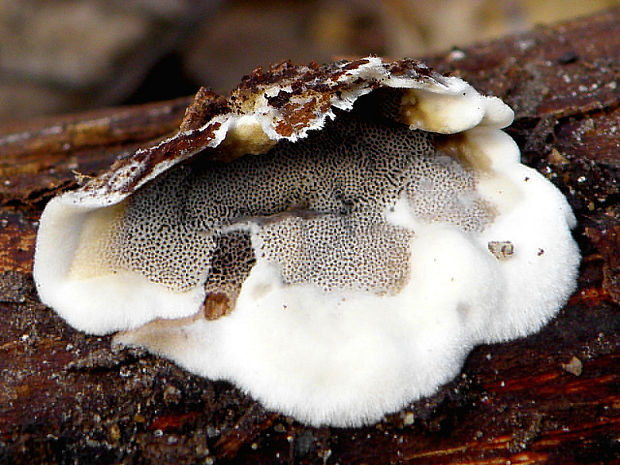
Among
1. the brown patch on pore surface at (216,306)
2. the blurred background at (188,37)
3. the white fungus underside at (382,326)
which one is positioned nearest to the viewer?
the white fungus underside at (382,326)

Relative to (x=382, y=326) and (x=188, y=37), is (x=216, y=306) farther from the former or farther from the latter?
(x=188, y=37)

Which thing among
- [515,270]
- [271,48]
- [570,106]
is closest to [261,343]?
[515,270]

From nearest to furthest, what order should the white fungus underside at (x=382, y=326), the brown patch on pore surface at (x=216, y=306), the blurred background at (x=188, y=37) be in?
the white fungus underside at (x=382, y=326) < the brown patch on pore surface at (x=216, y=306) < the blurred background at (x=188, y=37)

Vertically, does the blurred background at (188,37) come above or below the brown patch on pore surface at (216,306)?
below

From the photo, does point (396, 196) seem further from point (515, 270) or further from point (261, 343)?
point (261, 343)

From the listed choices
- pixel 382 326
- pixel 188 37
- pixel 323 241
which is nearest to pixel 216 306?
pixel 323 241

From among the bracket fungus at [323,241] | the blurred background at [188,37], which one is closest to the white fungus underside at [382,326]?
the bracket fungus at [323,241]

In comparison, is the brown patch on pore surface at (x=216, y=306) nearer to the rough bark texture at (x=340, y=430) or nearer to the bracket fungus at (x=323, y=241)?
the bracket fungus at (x=323, y=241)
